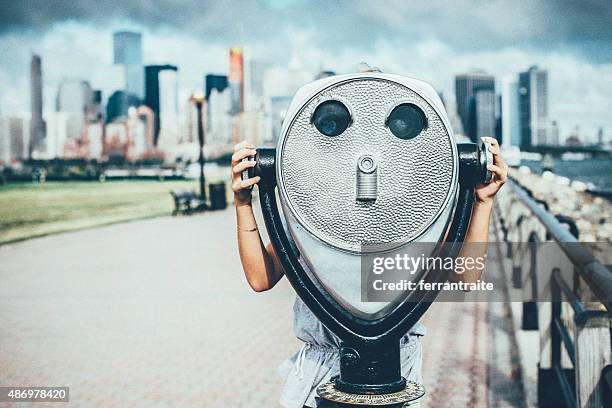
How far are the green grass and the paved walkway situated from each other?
3.80 m

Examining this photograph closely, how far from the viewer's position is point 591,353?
1.88m

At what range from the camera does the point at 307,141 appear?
3.94ft

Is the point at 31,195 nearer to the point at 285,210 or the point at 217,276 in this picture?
the point at 217,276

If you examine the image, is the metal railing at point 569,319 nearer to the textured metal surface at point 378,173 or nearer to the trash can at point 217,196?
the textured metal surface at point 378,173

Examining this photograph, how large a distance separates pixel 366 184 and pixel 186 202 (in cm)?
1187

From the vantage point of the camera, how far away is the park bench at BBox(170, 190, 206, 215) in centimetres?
1272

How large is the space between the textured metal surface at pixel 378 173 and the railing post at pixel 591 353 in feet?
2.85

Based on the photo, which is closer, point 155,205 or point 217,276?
point 217,276

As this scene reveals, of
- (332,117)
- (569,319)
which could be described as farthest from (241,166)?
(569,319)

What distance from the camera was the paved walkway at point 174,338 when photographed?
329 centimetres

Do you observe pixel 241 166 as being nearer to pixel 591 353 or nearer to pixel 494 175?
pixel 494 175

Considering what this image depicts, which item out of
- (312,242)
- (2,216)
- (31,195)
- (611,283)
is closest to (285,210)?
(312,242)

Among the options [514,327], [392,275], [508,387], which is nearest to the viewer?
[392,275]

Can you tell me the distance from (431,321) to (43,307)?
7.54 feet
